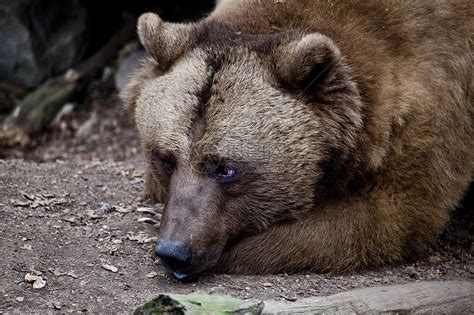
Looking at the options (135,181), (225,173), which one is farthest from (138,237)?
(135,181)

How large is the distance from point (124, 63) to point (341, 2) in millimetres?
5514

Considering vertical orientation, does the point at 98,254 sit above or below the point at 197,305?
below

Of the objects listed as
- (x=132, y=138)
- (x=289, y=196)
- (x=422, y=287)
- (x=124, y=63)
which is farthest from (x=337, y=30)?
(x=124, y=63)

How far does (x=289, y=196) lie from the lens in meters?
5.33

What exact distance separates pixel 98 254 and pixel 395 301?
6.27ft

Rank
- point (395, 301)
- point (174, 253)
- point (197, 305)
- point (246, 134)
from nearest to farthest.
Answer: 1. point (197, 305)
2. point (395, 301)
3. point (174, 253)
4. point (246, 134)

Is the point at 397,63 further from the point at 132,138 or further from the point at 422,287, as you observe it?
the point at 132,138

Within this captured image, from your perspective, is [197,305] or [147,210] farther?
[147,210]

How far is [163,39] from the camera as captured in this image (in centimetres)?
568

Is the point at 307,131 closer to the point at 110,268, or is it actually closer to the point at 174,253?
the point at 174,253

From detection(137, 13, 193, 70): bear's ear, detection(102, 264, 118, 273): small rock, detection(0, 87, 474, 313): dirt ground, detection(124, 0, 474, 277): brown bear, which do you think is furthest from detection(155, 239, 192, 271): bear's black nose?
detection(137, 13, 193, 70): bear's ear

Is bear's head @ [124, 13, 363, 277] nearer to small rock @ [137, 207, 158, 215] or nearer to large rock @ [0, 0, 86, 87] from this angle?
small rock @ [137, 207, 158, 215]

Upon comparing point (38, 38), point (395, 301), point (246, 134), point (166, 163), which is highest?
point (246, 134)

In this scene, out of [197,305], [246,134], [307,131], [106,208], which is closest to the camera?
[197,305]
